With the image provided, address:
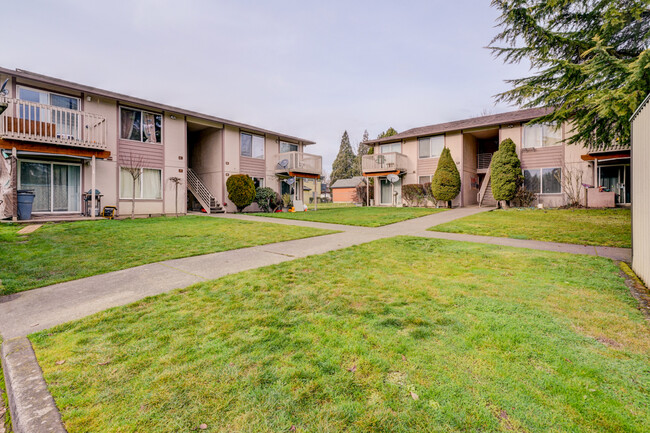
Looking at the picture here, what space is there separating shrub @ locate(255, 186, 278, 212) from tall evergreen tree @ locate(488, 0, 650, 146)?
46.3 ft

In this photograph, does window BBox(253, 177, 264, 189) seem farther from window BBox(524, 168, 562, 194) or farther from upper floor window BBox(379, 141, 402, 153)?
window BBox(524, 168, 562, 194)

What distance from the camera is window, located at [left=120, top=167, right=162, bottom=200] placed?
46.3 feet

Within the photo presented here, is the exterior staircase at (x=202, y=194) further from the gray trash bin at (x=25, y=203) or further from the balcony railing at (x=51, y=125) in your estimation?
the gray trash bin at (x=25, y=203)

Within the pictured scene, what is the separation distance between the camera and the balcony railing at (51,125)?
34.0 ft

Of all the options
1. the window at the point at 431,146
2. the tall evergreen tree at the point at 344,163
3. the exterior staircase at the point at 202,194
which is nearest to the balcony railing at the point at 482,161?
the window at the point at 431,146

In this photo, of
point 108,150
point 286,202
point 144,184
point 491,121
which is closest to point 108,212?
point 144,184

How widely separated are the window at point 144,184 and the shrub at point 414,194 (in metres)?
16.6

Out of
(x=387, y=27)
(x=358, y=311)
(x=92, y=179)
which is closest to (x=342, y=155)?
(x=387, y=27)

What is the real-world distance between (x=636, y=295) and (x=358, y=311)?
339cm

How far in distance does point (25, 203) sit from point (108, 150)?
12.7 feet

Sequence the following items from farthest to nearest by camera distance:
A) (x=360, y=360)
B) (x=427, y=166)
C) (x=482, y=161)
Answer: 1. (x=482, y=161)
2. (x=427, y=166)
3. (x=360, y=360)

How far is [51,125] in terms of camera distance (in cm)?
1131

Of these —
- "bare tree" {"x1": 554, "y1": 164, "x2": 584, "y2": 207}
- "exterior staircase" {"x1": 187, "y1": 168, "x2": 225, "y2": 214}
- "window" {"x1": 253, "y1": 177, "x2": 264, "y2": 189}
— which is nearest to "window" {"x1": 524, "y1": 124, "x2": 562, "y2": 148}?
"bare tree" {"x1": 554, "y1": 164, "x2": 584, "y2": 207}

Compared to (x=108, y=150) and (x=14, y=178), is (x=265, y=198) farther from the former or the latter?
(x=14, y=178)
